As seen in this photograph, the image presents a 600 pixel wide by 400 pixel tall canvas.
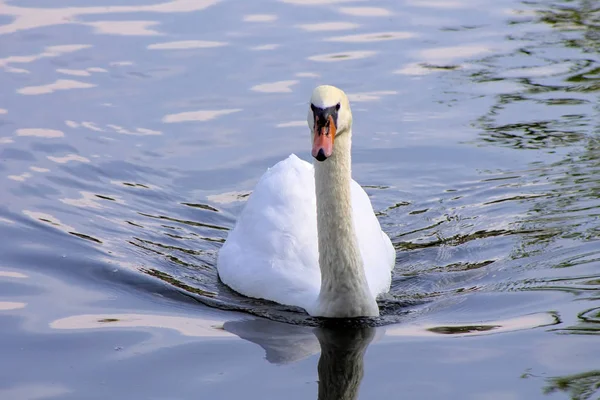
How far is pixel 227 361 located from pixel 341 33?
869 cm

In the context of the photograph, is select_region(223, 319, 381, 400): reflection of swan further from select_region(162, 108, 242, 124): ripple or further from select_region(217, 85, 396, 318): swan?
select_region(162, 108, 242, 124): ripple

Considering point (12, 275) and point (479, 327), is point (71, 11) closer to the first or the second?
point (12, 275)

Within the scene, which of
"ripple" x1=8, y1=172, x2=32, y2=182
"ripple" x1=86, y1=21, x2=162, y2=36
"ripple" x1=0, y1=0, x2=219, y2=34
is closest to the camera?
"ripple" x1=8, y1=172, x2=32, y2=182

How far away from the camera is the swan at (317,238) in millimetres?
8156

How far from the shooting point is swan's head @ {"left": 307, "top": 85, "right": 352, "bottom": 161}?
7621 millimetres

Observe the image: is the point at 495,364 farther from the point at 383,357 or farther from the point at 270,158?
the point at 270,158

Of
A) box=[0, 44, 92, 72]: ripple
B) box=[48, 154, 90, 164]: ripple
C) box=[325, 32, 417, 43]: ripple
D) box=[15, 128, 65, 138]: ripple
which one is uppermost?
box=[325, 32, 417, 43]: ripple

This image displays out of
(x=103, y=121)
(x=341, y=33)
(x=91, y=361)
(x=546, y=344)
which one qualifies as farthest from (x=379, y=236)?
(x=341, y=33)

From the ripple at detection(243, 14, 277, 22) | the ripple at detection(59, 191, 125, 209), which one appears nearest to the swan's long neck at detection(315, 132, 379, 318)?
the ripple at detection(59, 191, 125, 209)

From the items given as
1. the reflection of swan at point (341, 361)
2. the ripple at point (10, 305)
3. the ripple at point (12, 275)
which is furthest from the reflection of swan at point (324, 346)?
the ripple at point (12, 275)

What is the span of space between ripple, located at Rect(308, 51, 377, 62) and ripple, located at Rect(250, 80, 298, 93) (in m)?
0.83

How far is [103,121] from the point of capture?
12953mm

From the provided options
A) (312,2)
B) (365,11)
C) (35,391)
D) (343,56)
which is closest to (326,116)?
(35,391)

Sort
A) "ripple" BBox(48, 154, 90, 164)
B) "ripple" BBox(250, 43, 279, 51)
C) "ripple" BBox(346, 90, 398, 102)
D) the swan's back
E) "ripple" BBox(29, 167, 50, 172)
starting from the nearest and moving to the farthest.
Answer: the swan's back, "ripple" BBox(29, 167, 50, 172), "ripple" BBox(48, 154, 90, 164), "ripple" BBox(346, 90, 398, 102), "ripple" BBox(250, 43, 279, 51)
